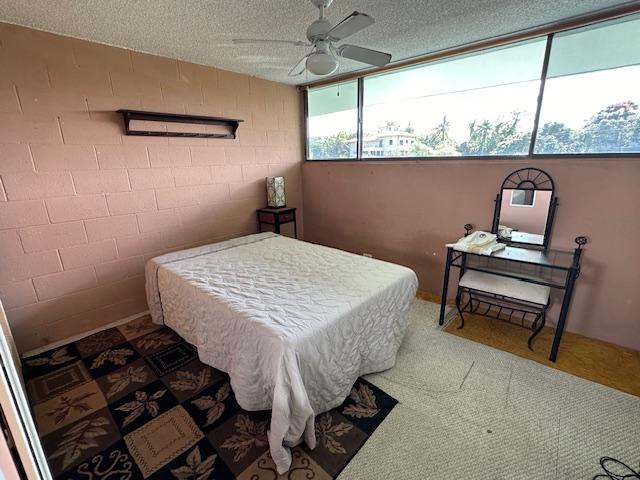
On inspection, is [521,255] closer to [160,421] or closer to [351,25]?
[351,25]

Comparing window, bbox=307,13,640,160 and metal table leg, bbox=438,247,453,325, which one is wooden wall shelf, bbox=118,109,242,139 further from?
metal table leg, bbox=438,247,453,325

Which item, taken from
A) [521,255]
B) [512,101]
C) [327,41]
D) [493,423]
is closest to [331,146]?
[512,101]

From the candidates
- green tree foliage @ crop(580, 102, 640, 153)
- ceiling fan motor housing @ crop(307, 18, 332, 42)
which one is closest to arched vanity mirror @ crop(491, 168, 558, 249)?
green tree foliage @ crop(580, 102, 640, 153)

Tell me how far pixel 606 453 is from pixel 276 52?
334cm

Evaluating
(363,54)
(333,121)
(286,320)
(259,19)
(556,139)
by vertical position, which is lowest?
(286,320)

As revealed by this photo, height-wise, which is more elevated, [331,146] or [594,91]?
[594,91]

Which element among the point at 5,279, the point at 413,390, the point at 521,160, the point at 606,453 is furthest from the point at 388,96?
the point at 5,279

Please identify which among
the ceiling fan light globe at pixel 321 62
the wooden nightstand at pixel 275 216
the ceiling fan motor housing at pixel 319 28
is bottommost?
the wooden nightstand at pixel 275 216

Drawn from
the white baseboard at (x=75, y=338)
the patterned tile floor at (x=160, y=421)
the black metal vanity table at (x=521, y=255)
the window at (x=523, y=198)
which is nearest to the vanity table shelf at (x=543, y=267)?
the black metal vanity table at (x=521, y=255)

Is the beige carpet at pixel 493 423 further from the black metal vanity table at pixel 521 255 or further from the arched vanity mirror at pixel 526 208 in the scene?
the arched vanity mirror at pixel 526 208

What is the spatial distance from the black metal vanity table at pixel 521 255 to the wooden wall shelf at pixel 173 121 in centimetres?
244

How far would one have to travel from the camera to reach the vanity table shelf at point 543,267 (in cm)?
196

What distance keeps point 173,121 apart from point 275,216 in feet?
4.41

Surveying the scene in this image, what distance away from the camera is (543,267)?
2238mm
